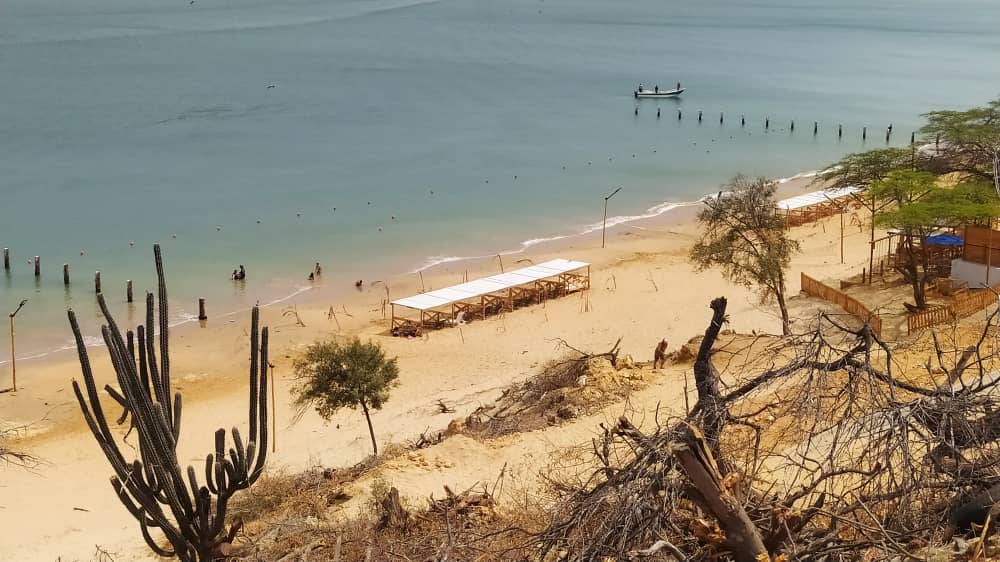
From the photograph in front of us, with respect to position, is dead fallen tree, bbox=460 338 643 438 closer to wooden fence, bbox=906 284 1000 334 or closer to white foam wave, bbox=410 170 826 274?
wooden fence, bbox=906 284 1000 334

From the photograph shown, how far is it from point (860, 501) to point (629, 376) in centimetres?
1417

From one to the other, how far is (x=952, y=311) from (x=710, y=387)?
18.7 m

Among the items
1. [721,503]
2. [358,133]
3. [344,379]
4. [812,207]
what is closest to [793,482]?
[721,503]

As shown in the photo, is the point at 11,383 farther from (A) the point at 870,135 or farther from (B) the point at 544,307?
(A) the point at 870,135

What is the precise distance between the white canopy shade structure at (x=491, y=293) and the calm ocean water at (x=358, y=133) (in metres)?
9.25

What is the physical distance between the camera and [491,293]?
3588 centimetres

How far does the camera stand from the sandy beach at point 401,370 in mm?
18453

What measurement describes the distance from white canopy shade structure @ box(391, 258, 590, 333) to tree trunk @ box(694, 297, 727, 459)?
24.8 metres

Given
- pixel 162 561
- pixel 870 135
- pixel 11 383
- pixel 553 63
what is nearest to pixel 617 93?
pixel 553 63

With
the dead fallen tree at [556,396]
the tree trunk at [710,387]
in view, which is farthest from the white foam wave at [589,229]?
the tree trunk at [710,387]

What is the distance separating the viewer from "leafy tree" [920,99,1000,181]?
116ft

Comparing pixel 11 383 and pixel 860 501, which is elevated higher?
pixel 860 501

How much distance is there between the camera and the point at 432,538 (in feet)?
36.9

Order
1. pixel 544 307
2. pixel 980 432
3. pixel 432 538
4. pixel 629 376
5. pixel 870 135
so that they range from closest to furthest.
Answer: pixel 980 432
pixel 432 538
pixel 629 376
pixel 544 307
pixel 870 135
